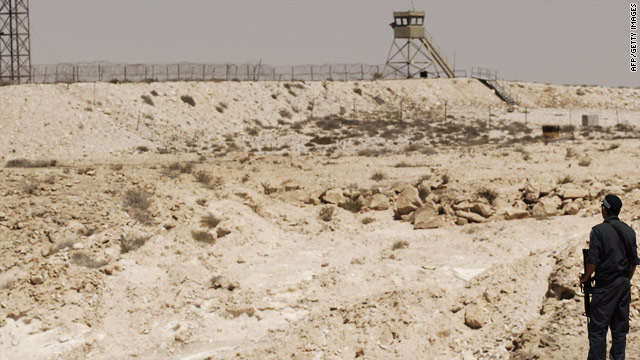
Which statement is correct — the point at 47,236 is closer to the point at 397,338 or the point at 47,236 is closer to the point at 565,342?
the point at 397,338

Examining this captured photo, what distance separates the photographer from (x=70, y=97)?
133ft

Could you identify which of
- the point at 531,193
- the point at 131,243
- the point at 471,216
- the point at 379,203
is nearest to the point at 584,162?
the point at 531,193

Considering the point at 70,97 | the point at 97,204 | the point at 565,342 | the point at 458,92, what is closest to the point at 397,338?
the point at 565,342

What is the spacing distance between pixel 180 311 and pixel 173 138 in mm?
26814

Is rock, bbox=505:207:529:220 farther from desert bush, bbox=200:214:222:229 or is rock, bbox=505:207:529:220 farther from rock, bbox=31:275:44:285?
rock, bbox=31:275:44:285

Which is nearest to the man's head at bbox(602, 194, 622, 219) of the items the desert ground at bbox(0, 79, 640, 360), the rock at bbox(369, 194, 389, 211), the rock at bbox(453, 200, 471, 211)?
the desert ground at bbox(0, 79, 640, 360)

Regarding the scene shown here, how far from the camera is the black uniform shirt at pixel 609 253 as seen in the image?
8.32m

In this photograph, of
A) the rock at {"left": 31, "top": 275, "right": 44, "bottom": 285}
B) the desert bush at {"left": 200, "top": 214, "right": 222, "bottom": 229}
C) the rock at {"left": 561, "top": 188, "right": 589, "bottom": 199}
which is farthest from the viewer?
the rock at {"left": 561, "top": 188, "right": 589, "bottom": 199}

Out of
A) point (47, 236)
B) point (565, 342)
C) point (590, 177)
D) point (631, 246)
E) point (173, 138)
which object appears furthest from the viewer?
point (173, 138)

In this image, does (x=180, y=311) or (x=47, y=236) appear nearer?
(x=180, y=311)

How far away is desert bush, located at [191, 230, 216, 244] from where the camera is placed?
1672 centimetres

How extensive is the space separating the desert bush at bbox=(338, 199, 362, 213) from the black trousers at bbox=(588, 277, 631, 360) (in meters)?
12.4

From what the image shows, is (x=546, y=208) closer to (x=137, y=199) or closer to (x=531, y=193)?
(x=531, y=193)

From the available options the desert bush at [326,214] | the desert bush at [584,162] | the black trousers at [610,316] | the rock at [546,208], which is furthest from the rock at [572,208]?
the black trousers at [610,316]
